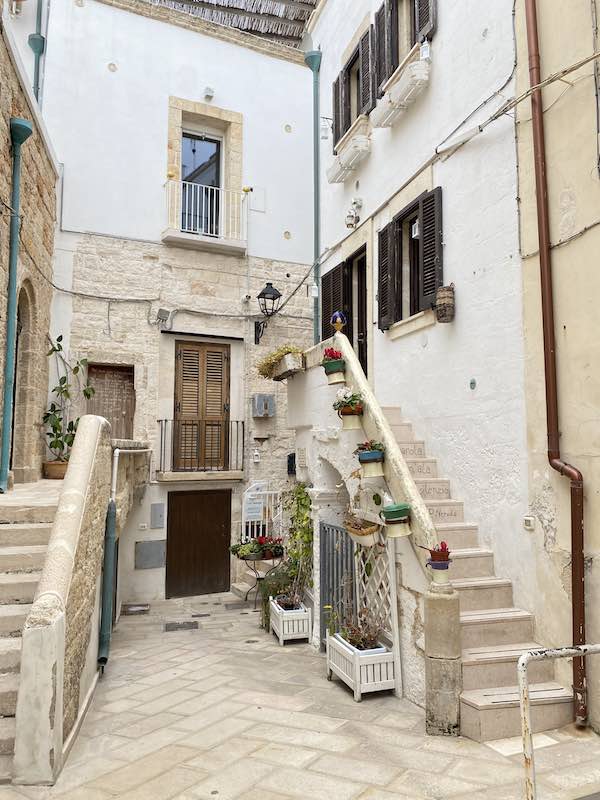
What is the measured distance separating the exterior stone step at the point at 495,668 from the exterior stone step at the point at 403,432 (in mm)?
2661

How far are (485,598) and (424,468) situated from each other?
64.7 inches

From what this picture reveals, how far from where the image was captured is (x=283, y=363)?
24.3ft

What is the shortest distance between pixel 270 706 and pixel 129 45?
1088 cm

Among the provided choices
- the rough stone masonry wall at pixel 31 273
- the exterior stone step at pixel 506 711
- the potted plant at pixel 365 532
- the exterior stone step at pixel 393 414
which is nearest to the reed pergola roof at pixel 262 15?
the rough stone masonry wall at pixel 31 273

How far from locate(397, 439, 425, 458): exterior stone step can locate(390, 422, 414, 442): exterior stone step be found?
0.45 ft

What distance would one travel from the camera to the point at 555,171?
4699 mm

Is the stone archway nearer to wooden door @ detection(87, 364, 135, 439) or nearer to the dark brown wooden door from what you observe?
wooden door @ detection(87, 364, 135, 439)

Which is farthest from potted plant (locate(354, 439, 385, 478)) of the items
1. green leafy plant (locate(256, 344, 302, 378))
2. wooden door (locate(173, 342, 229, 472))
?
wooden door (locate(173, 342, 229, 472))

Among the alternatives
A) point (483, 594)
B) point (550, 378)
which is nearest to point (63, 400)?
point (483, 594)

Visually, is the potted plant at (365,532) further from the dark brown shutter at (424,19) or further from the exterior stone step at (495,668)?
the dark brown shutter at (424,19)

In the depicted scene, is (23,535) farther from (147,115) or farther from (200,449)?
(147,115)

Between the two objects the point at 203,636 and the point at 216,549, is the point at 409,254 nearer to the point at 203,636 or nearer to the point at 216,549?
the point at 203,636

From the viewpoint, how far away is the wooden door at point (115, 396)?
10.1 metres

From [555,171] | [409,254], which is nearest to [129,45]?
[409,254]
